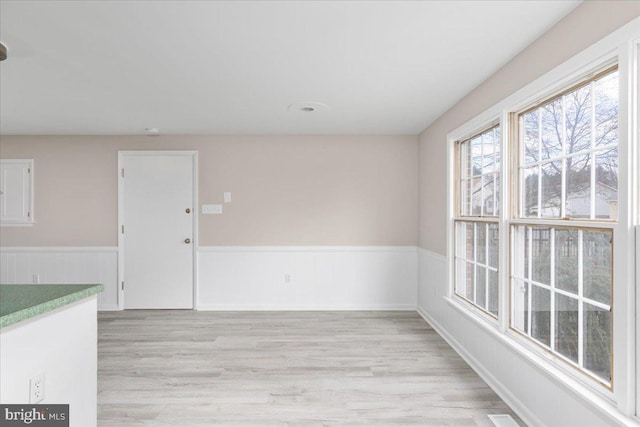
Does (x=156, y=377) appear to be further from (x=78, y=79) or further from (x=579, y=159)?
(x=579, y=159)

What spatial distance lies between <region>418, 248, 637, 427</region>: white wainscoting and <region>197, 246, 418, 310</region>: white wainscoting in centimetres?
89

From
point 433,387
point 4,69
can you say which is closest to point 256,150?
point 4,69

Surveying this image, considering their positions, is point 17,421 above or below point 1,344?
below

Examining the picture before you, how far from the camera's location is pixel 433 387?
8.73 ft

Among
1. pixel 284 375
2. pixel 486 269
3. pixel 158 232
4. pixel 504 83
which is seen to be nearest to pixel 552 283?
pixel 486 269

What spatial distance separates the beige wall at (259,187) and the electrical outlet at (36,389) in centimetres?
338

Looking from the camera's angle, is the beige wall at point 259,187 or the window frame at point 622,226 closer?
the window frame at point 622,226

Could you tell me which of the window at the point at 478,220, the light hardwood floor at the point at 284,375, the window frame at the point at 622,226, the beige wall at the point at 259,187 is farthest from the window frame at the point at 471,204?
the beige wall at the point at 259,187

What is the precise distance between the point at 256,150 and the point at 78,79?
2244 millimetres

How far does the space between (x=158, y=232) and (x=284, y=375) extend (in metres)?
2.82

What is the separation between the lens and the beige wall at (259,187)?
477 centimetres

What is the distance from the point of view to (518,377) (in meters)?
2.30

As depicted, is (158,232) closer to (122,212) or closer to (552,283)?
(122,212)

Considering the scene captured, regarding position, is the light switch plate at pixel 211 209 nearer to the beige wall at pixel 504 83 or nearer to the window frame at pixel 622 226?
the beige wall at pixel 504 83
